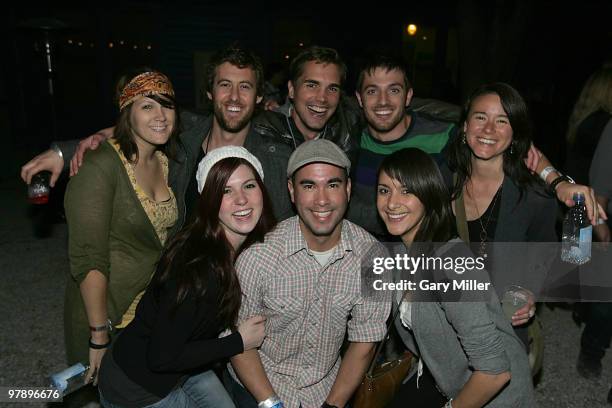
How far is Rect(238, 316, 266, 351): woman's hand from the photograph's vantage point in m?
2.76

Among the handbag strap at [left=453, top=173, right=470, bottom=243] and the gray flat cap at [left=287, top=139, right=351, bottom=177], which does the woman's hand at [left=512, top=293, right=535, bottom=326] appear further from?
the gray flat cap at [left=287, top=139, right=351, bottom=177]

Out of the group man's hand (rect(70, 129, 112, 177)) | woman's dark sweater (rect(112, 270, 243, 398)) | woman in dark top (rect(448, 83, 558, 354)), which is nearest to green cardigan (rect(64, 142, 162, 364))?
man's hand (rect(70, 129, 112, 177))

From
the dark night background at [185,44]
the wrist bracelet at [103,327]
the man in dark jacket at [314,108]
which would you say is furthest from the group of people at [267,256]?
the dark night background at [185,44]

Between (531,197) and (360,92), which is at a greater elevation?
(360,92)

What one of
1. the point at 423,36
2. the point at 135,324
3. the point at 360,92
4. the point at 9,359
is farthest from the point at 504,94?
the point at 423,36

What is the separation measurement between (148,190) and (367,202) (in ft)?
5.45

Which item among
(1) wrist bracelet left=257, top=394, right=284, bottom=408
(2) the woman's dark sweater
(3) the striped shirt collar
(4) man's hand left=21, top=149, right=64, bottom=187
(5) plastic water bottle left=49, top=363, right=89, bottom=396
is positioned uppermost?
(4) man's hand left=21, top=149, right=64, bottom=187

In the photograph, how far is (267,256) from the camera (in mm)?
2941

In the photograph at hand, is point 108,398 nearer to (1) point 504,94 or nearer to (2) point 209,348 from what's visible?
(2) point 209,348

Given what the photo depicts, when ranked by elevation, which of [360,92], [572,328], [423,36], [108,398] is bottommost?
[572,328]

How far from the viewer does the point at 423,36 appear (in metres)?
15.0

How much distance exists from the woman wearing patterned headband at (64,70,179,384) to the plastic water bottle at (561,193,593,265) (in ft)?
8.85

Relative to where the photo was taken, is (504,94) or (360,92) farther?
(360,92)

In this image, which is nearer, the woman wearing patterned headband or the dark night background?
the woman wearing patterned headband
